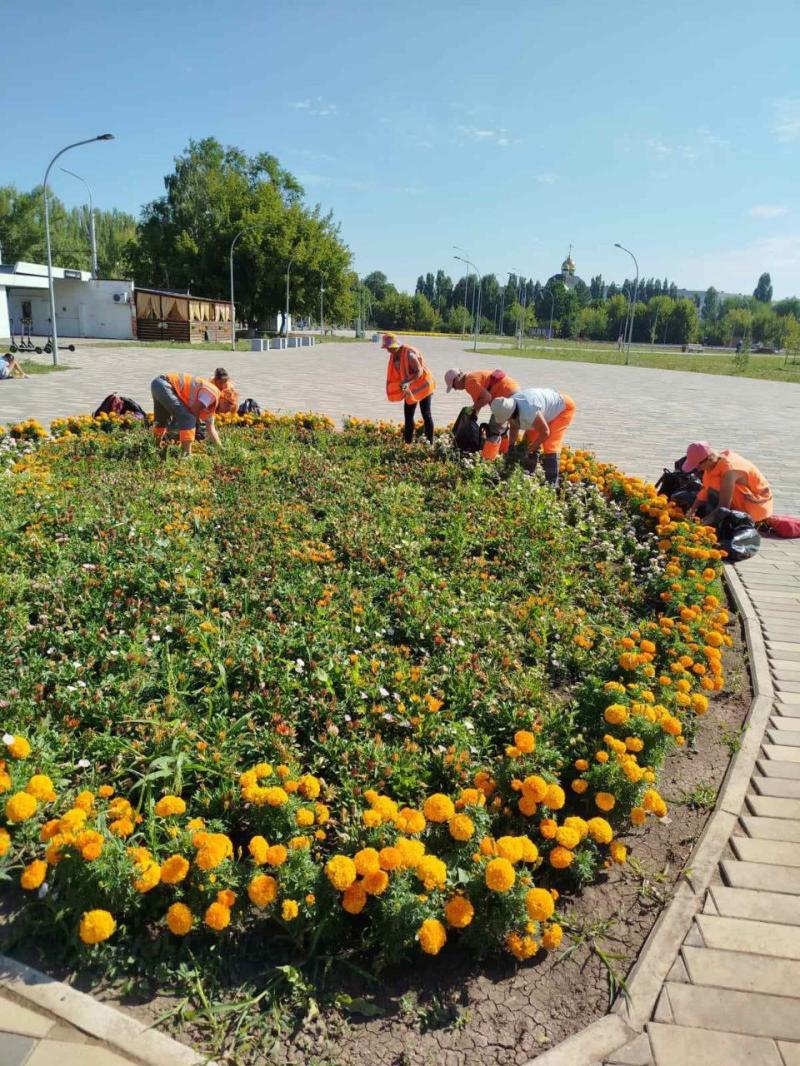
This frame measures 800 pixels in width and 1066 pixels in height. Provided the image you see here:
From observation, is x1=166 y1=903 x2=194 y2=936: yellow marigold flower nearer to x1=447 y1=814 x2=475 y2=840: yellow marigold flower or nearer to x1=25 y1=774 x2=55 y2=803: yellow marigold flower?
x1=25 y1=774 x2=55 y2=803: yellow marigold flower

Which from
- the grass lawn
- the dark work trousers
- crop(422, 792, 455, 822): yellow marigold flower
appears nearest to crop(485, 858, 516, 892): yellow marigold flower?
crop(422, 792, 455, 822): yellow marigold flower

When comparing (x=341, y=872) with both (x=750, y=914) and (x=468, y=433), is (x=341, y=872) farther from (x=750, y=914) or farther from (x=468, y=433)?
(x=468, y=433)

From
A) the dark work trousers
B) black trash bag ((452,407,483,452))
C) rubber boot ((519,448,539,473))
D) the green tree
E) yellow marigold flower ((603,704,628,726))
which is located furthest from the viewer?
the green tree

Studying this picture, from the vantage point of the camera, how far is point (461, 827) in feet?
7.93

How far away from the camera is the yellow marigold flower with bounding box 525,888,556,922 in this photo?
225 centimetres

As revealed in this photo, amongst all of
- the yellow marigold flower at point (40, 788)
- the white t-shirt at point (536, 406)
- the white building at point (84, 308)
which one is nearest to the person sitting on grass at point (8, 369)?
the white t-shirt at point (536, 406)

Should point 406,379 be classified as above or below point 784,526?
A: above

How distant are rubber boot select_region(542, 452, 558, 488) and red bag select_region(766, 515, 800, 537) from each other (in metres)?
2.27


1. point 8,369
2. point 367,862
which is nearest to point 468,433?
point 367,862

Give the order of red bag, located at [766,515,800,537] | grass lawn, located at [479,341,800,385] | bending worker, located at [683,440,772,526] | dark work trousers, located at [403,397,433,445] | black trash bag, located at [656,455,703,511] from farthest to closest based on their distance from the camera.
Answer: grass lawn, located at [479,341,800,385], dark work trousers, located at [403,397,433,445], red bag, located at [766,515,800,537], black trash bag, located at [656,455,703,511], bending worker, located at [683,440,772,526]

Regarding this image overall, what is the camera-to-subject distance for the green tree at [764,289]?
558 ft

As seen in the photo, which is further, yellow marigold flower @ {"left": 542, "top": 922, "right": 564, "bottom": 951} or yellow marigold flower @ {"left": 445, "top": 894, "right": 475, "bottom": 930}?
yellow marigold flower @ {"left": 542, "top": 922, "right": 564, "bottom": 951}

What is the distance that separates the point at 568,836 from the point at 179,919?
130 cm

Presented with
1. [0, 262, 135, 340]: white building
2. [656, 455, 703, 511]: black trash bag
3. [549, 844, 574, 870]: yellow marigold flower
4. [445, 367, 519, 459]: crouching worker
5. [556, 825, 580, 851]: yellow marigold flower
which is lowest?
[549, 844, 574, 870]: yellow marigold flower
